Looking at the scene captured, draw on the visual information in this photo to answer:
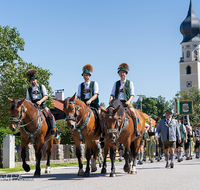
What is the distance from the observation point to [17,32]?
Answer: 21906 millimetres

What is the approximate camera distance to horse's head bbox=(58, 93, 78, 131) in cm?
1043

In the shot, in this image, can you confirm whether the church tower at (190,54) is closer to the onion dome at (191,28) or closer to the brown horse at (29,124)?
the onion dome at (191,28)

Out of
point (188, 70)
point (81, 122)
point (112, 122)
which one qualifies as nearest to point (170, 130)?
point (112, 122)

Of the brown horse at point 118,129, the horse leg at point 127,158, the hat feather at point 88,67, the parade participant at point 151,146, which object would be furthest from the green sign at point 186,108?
the horse leg at point 127,158

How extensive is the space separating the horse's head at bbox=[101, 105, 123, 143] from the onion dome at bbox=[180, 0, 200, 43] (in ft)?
418

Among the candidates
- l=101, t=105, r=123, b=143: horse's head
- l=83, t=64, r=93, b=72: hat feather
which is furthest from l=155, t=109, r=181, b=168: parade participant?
A: l=101, t=105, r=123, b=143: horse's head

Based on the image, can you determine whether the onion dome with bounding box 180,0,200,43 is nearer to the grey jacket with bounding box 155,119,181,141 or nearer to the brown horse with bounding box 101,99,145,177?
the grey jacket with bounding box 155,119,181,141

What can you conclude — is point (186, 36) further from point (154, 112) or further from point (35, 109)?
point (35, 109)

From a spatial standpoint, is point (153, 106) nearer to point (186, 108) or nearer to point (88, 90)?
point (186, 108)

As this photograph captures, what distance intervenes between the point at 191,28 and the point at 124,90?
128 metres

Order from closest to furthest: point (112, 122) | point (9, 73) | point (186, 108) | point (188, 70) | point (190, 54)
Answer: point (112, 122) → point (9, 73) → point (186, 108) → point (188, 70) → point (190, 54)

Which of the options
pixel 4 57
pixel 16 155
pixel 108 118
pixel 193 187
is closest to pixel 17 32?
pixel 4 57

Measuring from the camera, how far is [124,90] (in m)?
12.6

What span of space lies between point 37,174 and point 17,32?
12312 millimetres
